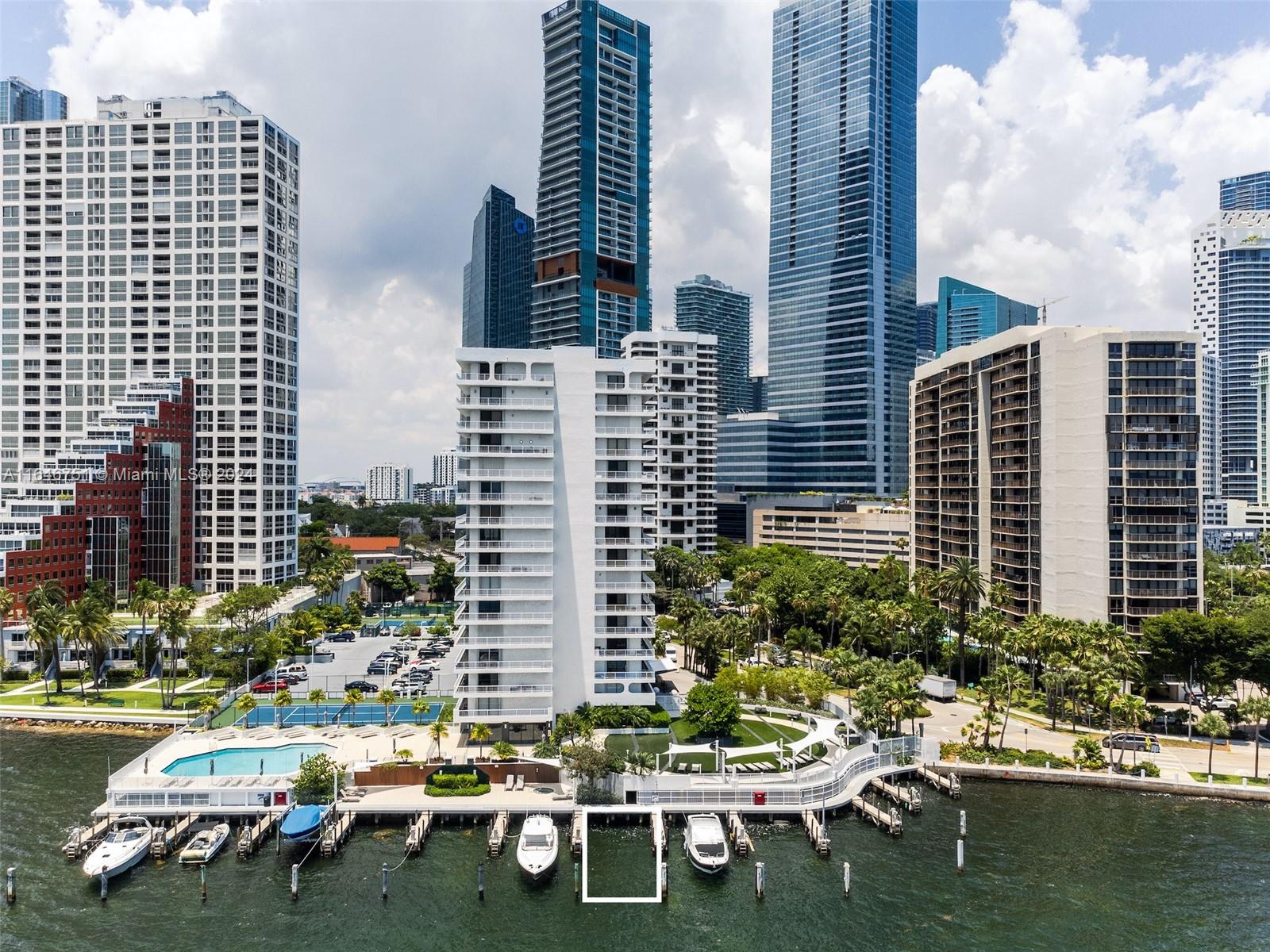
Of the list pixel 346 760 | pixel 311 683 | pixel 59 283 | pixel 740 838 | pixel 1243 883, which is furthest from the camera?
pixel 59 283

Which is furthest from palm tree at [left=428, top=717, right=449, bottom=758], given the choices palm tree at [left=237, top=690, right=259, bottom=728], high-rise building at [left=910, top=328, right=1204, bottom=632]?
high-rise building at [left=910, top=328, right=1204, bottom=632]

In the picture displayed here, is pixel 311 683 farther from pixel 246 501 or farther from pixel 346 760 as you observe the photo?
pixel 246 501

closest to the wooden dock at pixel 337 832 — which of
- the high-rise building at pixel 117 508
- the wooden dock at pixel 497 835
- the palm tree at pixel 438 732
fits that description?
the wooden dock at pixel 497 835

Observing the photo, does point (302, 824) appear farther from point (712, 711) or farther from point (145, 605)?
point (145, 605)

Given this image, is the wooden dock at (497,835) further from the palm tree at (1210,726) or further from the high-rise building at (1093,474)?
the high-rise building at (1093,474)

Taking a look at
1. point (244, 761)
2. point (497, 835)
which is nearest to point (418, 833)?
point (497, 835)

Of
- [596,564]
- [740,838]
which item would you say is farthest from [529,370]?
[740,838]
